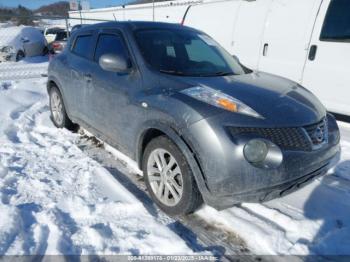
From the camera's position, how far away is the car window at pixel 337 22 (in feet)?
17.7

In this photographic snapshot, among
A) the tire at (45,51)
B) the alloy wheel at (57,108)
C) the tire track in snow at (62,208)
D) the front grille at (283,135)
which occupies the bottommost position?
the tire at (45,51)

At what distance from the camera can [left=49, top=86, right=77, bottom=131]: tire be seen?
5139mm

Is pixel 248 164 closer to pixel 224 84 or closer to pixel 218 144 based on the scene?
pixel 218 144

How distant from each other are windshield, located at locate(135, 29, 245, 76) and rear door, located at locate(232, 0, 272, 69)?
2.93 m

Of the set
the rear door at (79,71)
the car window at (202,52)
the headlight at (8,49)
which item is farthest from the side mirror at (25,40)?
the car window at (202,52)

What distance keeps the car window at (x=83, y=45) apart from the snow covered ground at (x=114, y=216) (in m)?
1.39

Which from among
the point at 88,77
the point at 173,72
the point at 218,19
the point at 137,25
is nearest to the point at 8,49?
the point at 218,19

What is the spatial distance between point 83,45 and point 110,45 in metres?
0.85

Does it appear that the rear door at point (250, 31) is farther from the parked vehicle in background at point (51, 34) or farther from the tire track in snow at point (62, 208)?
the parked vehicle in background at point (51, 34)

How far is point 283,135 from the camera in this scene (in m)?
2.56

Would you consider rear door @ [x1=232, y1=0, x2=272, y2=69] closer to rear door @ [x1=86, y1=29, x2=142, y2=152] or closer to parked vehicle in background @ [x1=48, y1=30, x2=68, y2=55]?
rear door @ [x1=86, y1=29, x2=142, y2=152]

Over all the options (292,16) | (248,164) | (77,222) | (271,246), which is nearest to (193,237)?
(271,246)

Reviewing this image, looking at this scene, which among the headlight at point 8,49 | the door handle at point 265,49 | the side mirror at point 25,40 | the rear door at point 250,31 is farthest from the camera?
the side mirror at point 25,40

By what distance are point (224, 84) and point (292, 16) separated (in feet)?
12.7
